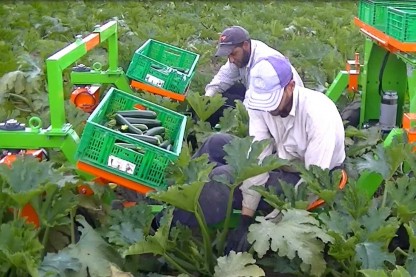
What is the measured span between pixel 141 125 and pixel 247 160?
4.65ft

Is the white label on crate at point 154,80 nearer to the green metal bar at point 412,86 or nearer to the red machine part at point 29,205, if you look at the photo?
the red machine part at point 29,205

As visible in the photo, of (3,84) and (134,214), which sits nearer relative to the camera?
(134,214)

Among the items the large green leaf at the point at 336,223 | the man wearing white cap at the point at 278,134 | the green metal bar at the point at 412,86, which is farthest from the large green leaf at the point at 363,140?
the large green leaf at the point at 336,223

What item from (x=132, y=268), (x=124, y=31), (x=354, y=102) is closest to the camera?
(x=132, y=268)

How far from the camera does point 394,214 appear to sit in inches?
192

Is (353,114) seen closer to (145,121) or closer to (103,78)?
(145,121)

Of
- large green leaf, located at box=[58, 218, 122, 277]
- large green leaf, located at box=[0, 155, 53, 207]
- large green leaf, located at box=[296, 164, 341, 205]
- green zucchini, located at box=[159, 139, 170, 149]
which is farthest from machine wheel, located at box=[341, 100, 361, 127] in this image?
large green leaf, located at box=[0, 155, 53, 207]

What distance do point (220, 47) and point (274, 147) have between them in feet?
5.68

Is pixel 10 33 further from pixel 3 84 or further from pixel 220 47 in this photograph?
pixel 220 47

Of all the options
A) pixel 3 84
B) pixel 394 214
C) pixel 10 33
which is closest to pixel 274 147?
pixel 394 214

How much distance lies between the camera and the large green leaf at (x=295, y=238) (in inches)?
157

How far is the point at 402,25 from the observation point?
5.37m

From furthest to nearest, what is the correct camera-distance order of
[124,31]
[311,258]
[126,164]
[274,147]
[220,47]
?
[124,31] < [220,47] < [274,147] < [126,164] < [311,258]

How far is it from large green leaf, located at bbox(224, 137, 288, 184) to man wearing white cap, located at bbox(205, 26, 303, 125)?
159cm
